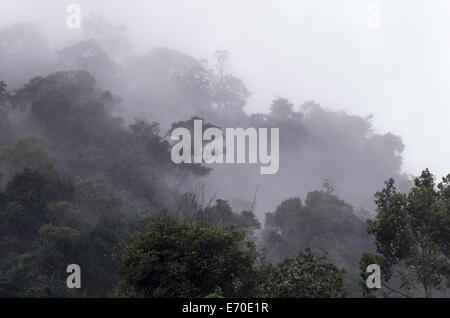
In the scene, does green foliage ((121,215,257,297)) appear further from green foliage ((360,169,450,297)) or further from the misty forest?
green foliage ((360,169,450,297))

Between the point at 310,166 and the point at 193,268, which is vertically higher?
the point at 310,166

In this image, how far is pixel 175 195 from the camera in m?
44.2

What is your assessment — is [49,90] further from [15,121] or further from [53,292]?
[53,292]

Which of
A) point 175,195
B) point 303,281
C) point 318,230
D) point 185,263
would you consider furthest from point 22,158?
point 303,281

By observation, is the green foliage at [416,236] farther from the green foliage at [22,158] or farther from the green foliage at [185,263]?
the green foliage at [22,158]

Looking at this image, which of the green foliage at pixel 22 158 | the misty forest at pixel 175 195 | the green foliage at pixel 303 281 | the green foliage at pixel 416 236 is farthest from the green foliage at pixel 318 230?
the green foliage at pixel 303 281

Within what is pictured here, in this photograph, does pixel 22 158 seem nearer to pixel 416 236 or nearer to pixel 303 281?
pixel 303 281

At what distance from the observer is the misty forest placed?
49.8 feet

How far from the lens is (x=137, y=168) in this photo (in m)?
48.9

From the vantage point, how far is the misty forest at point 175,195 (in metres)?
15.2

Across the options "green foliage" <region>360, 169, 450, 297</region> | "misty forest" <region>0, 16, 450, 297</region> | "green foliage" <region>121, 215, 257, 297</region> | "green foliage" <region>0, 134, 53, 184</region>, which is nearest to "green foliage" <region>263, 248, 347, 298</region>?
"misty forest" <region>0, 16, 450, 297</region>
